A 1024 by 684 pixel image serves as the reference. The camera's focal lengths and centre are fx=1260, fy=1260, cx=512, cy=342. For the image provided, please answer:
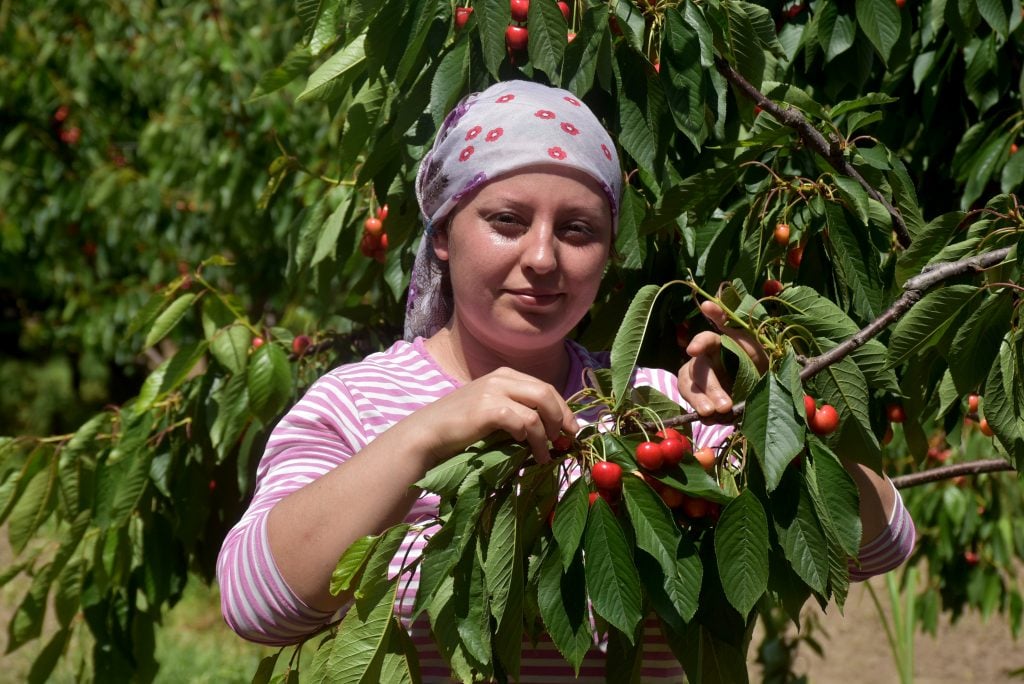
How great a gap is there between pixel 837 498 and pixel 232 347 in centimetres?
142

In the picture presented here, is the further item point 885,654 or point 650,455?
point 885,654

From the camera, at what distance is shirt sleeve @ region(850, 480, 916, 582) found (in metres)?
1.47

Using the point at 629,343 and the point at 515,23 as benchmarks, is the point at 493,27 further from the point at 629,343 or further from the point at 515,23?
the point at 629,343

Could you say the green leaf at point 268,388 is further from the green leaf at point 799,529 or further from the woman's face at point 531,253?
the green leaf at point 799,529

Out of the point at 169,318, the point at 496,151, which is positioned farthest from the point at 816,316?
the point at 169,318

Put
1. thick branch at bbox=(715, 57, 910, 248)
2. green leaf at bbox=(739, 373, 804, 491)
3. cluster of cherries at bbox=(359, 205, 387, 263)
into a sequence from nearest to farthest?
green leaf at bbox=(739, 373, 804, 491), thick branch at bbox=(715, 57, 910, 248), cluster of cherries at bbox=(359, 205, 387, 263)

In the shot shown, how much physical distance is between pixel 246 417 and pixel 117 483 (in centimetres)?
34

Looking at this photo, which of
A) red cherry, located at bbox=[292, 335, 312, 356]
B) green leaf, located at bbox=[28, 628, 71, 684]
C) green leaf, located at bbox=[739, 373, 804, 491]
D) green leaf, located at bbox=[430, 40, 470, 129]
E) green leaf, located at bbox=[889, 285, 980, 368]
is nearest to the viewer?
green leaf, located at bbox=[739, 373, 804, 491]

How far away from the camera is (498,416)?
1211 millimetres

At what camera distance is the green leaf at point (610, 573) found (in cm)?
118

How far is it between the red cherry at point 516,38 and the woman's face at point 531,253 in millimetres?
360

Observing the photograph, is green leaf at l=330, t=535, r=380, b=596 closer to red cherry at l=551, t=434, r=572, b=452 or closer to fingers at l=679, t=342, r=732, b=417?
red cherry at l=551, t=434, r=572, b=452

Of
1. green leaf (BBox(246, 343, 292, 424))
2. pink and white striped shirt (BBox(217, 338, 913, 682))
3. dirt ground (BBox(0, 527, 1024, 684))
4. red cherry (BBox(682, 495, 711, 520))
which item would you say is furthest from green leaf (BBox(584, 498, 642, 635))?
dirt ground (BBox(0, 527, 1024, 684))

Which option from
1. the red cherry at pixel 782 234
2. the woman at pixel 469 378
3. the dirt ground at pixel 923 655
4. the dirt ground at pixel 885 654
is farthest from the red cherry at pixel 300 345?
the dirt ground at pixel 923 655
